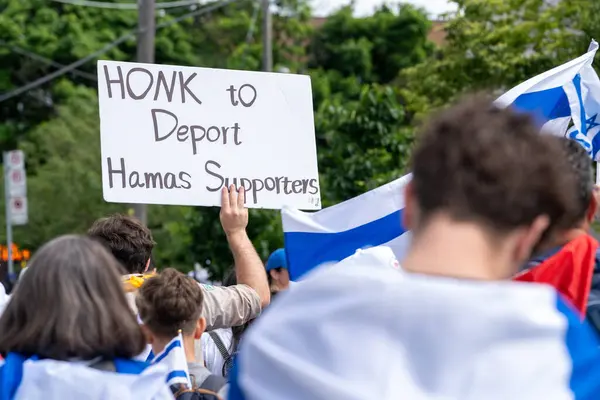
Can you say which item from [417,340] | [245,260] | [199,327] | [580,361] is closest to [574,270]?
[580,361]

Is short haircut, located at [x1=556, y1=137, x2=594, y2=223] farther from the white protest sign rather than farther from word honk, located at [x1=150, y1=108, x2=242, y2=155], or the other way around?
word honk, located at [x1=150, y1=108, x2=242, y2=155]

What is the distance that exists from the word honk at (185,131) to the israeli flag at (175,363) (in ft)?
4.87

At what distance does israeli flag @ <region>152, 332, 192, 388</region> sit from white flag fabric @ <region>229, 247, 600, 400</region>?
1491mm

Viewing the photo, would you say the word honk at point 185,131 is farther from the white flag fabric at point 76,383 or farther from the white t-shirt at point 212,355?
the white flag fabric at point 76,383

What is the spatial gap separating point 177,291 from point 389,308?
1896mm

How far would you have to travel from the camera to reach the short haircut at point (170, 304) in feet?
11.8

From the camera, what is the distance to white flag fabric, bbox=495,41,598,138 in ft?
17.6

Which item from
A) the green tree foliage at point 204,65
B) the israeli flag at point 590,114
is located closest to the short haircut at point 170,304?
the israeli flag at point 590,114

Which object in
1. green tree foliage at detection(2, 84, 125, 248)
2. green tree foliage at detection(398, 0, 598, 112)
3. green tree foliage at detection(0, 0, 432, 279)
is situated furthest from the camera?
green tree foliage at detection(2, 84, 125, 248)

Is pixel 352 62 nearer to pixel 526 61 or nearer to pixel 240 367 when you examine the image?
pixel 526 61

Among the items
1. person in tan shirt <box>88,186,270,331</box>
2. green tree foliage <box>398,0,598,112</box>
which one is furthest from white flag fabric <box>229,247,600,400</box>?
green tree foliage <box>398,0,598,112</box>

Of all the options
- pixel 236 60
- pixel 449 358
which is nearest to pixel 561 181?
pixel 449 358

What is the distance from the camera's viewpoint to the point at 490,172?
185 cm

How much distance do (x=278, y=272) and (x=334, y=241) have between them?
99cm
